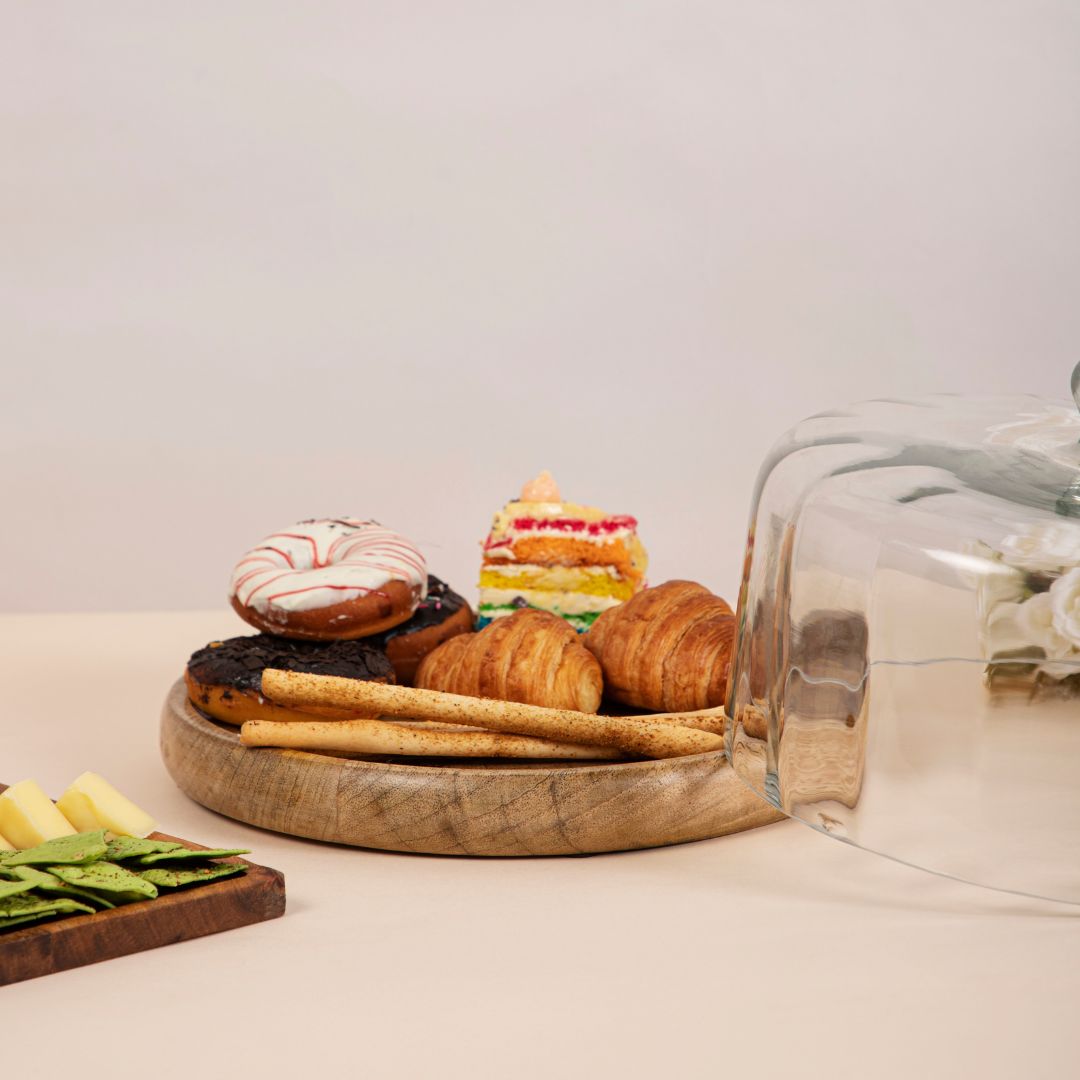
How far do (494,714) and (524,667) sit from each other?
24cm

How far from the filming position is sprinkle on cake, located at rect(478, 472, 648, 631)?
2.37 m

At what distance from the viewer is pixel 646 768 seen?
4.60 ft

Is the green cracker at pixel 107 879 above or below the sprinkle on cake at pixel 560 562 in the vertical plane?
below

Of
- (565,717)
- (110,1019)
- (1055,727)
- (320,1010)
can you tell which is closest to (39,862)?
(110,1019)

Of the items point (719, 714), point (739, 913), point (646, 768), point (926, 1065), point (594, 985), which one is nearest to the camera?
point (926, 1065)

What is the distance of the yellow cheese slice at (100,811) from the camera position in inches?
52.8

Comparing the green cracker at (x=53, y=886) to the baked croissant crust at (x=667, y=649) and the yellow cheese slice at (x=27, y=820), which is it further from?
A: the baked croissant crust at (x=667, y=649)

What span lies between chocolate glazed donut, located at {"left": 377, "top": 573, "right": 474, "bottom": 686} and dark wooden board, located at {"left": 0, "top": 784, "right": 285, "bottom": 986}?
648 millimetres

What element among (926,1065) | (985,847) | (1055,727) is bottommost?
(926,1065)

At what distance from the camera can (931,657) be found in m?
1.26

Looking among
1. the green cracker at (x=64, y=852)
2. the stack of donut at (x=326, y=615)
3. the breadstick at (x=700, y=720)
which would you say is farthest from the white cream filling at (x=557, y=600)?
the green cracker at (x=64, y=852)

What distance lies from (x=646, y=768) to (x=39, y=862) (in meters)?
0.58

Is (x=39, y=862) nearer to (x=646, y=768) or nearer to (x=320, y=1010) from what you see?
(x=320, y=1010)

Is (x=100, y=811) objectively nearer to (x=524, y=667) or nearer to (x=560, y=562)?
(x=524, y=667)
